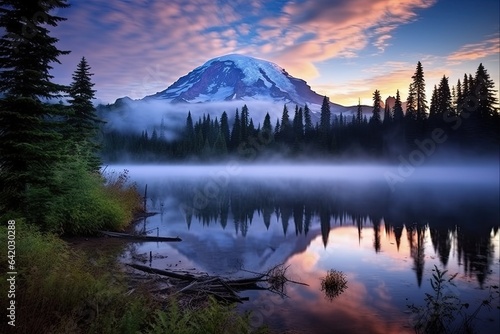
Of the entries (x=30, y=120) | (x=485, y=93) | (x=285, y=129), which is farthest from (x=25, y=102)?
(x=285, y=129)

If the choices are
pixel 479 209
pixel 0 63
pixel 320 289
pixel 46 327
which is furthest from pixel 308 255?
pixel 479 209

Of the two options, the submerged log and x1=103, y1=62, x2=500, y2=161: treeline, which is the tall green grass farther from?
x1=103, y1=62, x2=500, y2=161: treeline

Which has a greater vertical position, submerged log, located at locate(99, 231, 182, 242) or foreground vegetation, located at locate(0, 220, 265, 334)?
foreground vegetation, located at locate(0, 220, 265, 334)

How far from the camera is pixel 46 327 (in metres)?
5.61

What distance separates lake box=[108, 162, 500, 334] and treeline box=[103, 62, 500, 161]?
151 feet

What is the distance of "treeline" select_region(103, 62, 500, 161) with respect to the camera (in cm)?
7775

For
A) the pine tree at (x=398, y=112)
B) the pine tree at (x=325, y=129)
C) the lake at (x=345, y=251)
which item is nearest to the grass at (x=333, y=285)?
the lake at (x=345, y=251)

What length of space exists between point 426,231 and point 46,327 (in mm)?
24984

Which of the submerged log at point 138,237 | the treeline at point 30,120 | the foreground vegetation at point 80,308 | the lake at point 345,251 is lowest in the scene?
the lake at point 345,251

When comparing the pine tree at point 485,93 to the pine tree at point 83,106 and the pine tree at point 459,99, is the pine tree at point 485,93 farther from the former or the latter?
the pine tree at point 83,106

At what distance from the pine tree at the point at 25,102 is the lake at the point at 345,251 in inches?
218

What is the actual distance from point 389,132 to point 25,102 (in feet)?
317

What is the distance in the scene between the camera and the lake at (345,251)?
11.2 meters

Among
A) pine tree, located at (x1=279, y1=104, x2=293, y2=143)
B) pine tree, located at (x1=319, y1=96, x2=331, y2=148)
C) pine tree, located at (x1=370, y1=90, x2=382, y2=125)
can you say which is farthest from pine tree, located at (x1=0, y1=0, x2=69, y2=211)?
pine tree, located at (x1=279, y1=104, x2=293, y2=143)
